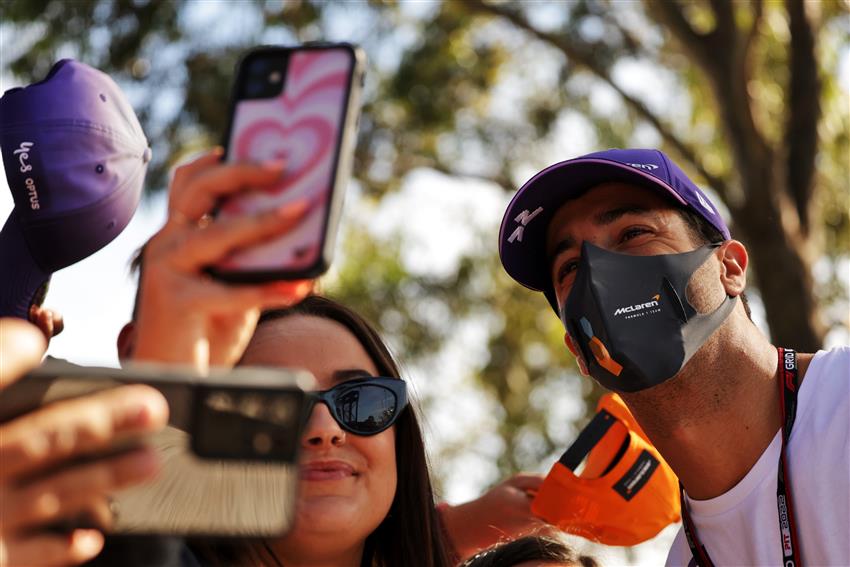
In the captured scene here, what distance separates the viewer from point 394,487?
280cm

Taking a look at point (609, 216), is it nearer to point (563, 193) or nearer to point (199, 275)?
point (563, 193)

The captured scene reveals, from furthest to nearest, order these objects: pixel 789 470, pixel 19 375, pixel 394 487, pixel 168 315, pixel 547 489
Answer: pixel 547 489 → pixel 789 470 → pixel 394 487 → pixel 168 315 → pixel 19 375

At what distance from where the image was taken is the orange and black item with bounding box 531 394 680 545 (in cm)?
346

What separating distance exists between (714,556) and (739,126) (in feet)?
22.1

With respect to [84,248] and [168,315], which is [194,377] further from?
[84,248]

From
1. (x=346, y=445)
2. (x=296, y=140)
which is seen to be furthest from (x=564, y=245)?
(x=296, y=140)

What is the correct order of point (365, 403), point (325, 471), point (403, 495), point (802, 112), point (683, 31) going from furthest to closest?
point (683, 31)
point (802, 112)
point (403, 495)
point (365, 403)
point (325, 471)

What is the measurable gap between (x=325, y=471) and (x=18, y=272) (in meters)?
0.81

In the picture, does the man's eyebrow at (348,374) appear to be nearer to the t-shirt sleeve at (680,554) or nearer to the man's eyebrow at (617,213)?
the man's eyebrow at (617,213)

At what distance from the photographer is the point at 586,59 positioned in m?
11.0

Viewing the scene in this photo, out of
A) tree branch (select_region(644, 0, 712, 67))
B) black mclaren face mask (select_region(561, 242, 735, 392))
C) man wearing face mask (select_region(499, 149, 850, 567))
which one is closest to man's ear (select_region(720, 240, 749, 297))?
man wearing face mask (select_region(499, 149, 850, 567))

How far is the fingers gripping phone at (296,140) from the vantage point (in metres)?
1.35

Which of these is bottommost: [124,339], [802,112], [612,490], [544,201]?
[802,112]

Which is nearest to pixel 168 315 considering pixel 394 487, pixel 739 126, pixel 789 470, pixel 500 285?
pixel 394 487
